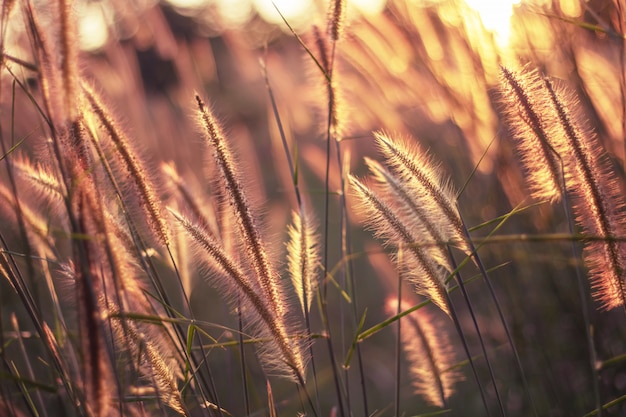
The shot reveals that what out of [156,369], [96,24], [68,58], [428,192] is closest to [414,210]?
[428,192]

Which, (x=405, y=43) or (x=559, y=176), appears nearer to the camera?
(x=559, y=176)

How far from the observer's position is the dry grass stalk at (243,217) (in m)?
1.35

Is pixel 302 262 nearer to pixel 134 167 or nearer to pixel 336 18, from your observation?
pixel 134 167

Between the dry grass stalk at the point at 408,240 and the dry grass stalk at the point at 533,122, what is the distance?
33 centimetres

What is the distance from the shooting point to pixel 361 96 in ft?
11.0

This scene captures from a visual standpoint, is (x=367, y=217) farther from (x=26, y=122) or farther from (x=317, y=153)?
(x=26, y=122)

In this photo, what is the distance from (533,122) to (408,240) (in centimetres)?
38

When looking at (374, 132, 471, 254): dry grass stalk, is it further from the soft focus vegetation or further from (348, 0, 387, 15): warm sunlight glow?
(348, 0, 387, 15): warm sunlight glow

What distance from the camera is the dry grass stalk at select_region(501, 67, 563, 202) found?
1438mm

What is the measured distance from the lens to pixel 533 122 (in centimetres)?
144

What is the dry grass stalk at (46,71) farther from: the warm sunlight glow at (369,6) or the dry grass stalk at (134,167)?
the warm sunlight glow at (369,6)

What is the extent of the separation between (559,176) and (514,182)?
58.1 inches

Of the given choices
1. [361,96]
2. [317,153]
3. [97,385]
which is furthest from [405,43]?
[97,385]

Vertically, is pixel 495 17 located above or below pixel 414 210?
above
